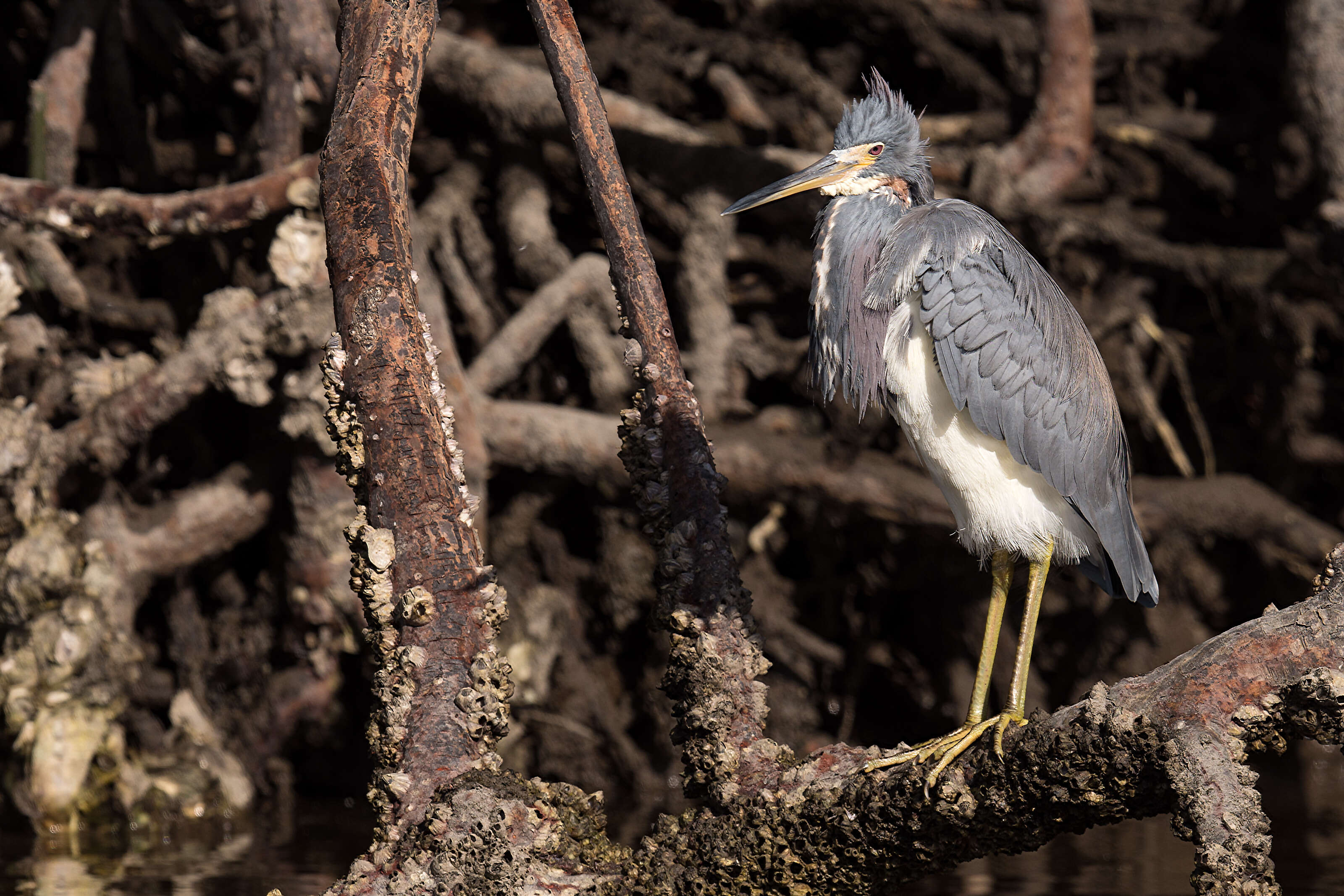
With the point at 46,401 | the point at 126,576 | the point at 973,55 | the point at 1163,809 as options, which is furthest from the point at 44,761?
the point at 973,55

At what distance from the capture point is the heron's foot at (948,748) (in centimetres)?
191

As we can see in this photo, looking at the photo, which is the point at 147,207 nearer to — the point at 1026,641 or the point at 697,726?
the point at 697,726

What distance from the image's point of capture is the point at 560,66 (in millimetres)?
2400

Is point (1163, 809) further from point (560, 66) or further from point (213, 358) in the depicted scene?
point (213, 358)

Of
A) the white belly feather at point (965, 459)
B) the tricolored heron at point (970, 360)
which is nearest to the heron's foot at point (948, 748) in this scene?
the tricolored heron at point (970, 360)

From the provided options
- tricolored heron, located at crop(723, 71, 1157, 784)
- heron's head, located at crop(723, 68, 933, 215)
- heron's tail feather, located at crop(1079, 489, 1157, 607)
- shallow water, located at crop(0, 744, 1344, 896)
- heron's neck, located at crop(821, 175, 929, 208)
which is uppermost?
heron's head, located at crop(723, 68, 933, 215)

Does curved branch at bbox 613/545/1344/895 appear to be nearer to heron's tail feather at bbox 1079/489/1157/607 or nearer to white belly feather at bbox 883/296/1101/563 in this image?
white belly feather at bbox 883/296/1101/563

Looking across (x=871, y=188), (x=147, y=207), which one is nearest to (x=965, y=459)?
(x=871, y=188)

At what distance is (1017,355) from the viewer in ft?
8.55

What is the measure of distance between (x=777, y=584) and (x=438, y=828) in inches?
119

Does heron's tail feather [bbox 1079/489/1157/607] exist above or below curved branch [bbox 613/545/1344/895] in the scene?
above

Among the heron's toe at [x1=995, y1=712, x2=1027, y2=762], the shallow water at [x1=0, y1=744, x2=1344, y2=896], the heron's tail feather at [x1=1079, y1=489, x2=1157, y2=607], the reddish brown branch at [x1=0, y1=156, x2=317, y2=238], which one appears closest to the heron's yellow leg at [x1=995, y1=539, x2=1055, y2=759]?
the heron's toe at [x1=995, y1=712, x2=1027, y2=762]

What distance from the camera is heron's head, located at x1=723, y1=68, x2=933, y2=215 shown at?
9.00 feet

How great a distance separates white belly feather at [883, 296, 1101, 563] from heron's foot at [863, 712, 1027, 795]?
0.45 metres
